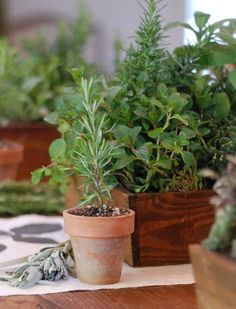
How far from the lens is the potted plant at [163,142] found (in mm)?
935

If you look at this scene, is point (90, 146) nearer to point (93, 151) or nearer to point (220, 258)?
point (93, 151)

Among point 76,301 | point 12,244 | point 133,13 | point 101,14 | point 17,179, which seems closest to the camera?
point 76,301

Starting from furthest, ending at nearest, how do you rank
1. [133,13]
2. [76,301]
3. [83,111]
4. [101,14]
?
[101,14] → [133,13] → [83,111] → [76,301]

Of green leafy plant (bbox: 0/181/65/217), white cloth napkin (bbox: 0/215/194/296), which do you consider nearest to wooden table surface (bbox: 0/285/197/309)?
white cloth napkin (bbox: 0/215/194/296)

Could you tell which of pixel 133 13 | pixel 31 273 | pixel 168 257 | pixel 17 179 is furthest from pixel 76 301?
pixel 133 13

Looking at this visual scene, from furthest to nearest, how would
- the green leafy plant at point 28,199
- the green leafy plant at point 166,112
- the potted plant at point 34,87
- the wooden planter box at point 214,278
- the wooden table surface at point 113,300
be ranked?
the potted plant at point 34,87
the green leafy plant at point 28,199
the green leafy plant at point 166,112
the wooden table surface at point 113,300
the wooden planter box at point 214,278

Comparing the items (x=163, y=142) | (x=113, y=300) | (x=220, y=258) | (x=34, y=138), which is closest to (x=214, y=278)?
(x=220, y=258)

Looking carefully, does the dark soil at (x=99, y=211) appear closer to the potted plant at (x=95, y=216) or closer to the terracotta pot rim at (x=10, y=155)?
the potted plant at (x=95, y=216)

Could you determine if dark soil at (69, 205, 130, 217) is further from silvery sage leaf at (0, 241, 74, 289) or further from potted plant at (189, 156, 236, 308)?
potted plant at (189, 156, 236, 308)

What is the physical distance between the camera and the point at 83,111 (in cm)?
91

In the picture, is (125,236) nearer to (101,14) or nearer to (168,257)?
(168,257)

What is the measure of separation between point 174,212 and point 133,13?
1.87 meters

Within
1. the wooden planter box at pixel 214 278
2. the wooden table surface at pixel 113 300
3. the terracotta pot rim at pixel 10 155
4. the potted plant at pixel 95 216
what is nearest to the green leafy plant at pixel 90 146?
the potted plant at pixel 95 216

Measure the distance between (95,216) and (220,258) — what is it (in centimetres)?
32
